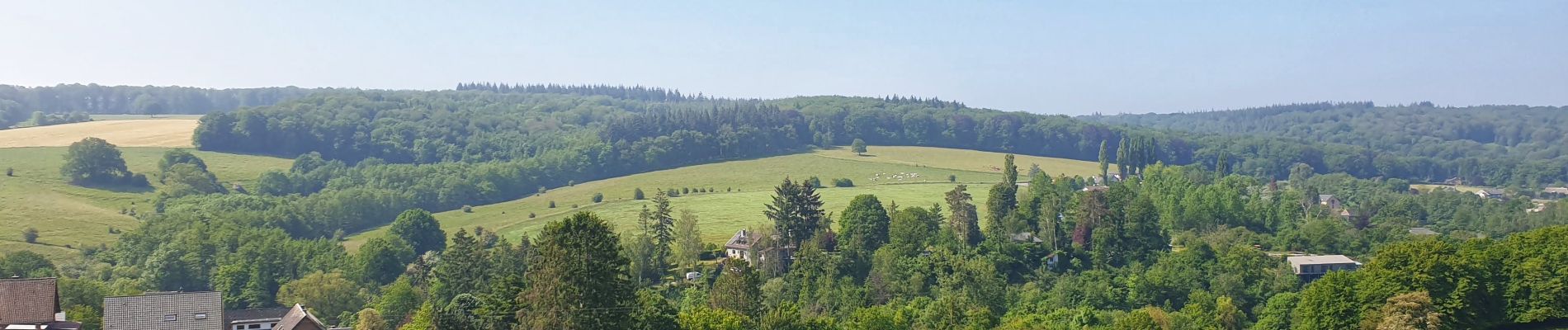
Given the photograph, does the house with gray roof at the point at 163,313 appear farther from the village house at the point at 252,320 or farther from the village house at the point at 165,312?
the village house at the point at 252,320

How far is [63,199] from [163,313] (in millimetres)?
87017

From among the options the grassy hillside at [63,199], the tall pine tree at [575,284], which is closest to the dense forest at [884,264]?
the tall pine tree at [575,284]

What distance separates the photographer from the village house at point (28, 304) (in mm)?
55031

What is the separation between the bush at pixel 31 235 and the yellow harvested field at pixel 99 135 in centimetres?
5783

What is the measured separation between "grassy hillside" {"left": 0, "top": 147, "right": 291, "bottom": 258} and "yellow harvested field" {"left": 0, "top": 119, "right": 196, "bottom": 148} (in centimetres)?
567

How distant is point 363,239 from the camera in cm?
12812

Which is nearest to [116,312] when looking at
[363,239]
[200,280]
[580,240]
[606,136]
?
[580,240]

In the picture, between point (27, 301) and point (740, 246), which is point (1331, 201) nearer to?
point (740, 246)

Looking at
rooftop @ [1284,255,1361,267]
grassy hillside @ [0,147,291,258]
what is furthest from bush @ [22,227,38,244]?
rooftop @ [1284,255,1361,267]

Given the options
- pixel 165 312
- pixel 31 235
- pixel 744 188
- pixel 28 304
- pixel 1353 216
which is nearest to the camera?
pixel 28 304

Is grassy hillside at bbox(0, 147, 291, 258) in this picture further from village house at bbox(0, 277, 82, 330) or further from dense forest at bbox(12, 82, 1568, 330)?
village house at bbox(0, 277, 82, 330)

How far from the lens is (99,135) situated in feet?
587

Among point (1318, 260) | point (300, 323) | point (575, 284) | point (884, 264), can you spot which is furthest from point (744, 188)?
point (575, 284)

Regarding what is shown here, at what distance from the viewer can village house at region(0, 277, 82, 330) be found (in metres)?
55.0
